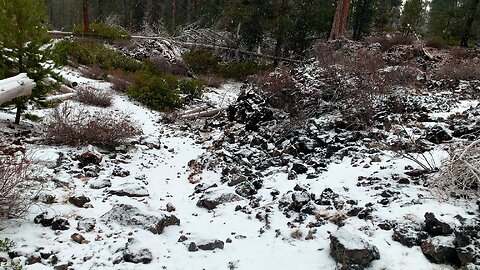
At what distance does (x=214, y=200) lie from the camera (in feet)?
18.3

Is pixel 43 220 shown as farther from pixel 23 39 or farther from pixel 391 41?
pixel 391 41

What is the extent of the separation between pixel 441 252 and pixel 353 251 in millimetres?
874

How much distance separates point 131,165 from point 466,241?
5.50 meters

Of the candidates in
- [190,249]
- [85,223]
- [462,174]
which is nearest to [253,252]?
[190,249]

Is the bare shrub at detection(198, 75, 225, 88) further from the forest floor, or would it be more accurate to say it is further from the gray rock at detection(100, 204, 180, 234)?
the gray rock at detection(100, 204, 180, 234)

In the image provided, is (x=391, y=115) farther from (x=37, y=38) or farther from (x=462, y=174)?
(x=37, y=38)

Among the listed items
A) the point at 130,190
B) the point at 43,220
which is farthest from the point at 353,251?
the point at 43,220

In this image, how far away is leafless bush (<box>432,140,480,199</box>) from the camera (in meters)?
4.40

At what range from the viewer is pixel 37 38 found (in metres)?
7.20

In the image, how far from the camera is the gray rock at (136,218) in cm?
464

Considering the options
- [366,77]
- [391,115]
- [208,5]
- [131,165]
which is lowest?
[131,165]

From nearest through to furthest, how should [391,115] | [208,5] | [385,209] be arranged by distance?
1. [385,209]
2. [391,115]
3. [208,5]

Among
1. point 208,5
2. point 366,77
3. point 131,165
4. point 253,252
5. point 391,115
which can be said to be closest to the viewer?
point 253,252

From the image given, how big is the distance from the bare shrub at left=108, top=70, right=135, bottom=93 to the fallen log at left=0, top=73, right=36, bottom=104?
7.78 metres
